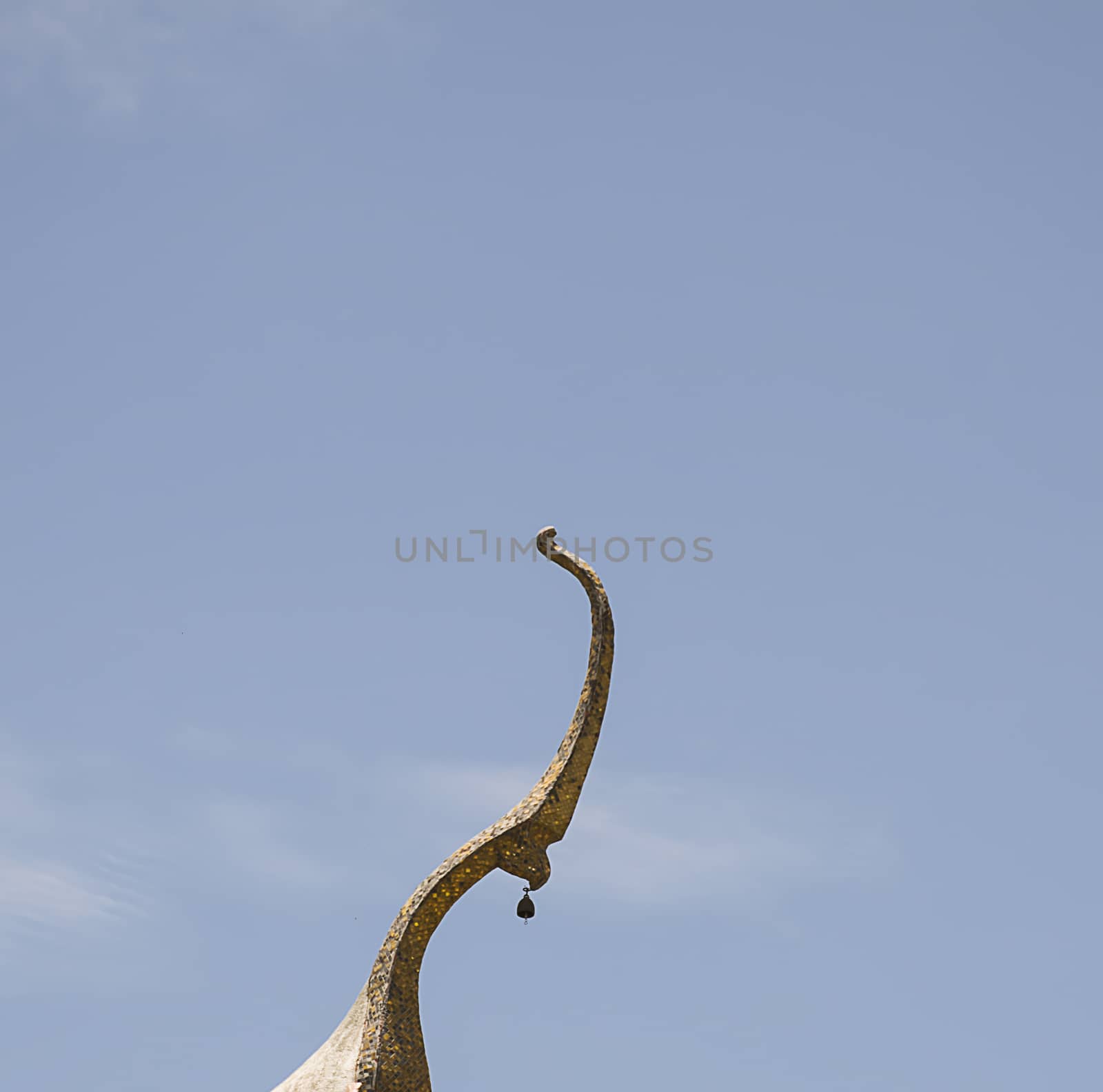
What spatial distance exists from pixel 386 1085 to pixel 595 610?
14.1 ft

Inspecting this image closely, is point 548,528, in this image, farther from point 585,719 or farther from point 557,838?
point 557,838

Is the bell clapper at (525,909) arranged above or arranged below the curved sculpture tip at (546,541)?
below

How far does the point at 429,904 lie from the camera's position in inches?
537

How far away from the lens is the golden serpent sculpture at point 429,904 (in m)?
13.2

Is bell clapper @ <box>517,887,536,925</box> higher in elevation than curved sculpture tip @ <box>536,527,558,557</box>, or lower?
lower

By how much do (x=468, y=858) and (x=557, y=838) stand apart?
784mm

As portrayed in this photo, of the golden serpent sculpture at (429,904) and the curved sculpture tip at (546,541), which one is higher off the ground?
the curved sculpture tip at (546,541)

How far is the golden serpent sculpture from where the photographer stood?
13250mm

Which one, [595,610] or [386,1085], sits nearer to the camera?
[386,1085]

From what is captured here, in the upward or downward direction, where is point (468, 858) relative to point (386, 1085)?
upward

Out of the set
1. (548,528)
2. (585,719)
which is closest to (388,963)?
(585,719)

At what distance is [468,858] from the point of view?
13719mm

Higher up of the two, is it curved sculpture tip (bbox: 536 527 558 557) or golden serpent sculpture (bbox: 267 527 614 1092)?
curved sculpture tip (bbox: 536 527 558 557)

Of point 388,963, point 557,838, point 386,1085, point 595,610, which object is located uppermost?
point 595,610
